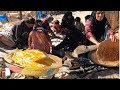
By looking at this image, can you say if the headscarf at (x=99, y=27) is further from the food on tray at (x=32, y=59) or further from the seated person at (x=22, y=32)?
the seated person at (x=22, y=32)

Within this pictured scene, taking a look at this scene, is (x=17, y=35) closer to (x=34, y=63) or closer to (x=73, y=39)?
(x=34, y=63)

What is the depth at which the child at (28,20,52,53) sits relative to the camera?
16.8m

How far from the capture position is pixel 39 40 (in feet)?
55.4

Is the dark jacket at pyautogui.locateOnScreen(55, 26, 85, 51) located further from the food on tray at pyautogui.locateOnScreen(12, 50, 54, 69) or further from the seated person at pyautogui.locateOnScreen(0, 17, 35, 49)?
the seated person at pyautogui.locateOnScreen(0, 17, 35, 49)

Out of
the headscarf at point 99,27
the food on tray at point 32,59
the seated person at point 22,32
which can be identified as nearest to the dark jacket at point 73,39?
the headscarf at point 99,27

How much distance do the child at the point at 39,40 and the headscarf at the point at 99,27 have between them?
2.69ft

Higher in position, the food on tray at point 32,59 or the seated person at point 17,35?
the seated person at point 17,35

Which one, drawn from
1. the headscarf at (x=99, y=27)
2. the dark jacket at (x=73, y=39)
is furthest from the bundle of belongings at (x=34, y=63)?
the headscarf at (x=99, y=27)

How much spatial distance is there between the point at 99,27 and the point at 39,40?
3.50ft

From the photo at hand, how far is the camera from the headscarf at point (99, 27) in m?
16.7

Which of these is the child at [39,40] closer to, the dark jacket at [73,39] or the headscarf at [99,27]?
the dark jacket at [73,39]

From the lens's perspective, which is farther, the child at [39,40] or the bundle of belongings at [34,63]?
the child at [39,40]

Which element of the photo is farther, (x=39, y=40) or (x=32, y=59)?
(x=39, y=40)

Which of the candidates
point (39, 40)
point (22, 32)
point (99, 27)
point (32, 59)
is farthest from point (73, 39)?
point (22, 32)
